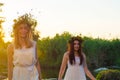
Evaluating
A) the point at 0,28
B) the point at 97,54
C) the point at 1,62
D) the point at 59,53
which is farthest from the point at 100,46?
the point at 0,28

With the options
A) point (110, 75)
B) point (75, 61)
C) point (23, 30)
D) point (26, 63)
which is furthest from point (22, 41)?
point (110, 75)

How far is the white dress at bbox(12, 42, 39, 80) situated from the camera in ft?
27.8

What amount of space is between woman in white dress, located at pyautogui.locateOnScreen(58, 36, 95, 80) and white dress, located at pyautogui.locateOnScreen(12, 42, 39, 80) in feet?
10.5

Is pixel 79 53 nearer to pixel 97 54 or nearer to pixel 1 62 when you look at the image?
pixel 97 54

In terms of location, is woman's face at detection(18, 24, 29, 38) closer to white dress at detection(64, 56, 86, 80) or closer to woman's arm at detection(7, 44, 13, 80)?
woman's arm at detection(7, 44, 13, 80)

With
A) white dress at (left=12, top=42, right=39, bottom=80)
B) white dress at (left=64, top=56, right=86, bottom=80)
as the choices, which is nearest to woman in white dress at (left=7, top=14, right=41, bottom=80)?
white dress at (left=12, top=42, right=39, bottom=80)

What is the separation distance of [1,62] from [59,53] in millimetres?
6161

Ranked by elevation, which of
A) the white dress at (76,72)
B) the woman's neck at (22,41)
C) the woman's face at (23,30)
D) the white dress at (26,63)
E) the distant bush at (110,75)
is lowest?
the distant bush at (110,75)

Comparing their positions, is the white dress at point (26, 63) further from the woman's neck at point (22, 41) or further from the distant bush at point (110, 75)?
the distant bush at point (110, 75)

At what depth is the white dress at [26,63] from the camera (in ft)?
27.8

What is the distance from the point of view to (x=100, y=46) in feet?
152

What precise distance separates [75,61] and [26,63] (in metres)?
4.07

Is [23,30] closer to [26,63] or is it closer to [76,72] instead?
[26,63]

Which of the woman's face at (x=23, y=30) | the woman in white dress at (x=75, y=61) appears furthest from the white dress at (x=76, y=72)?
the woman's face at (x=23, y=30)
